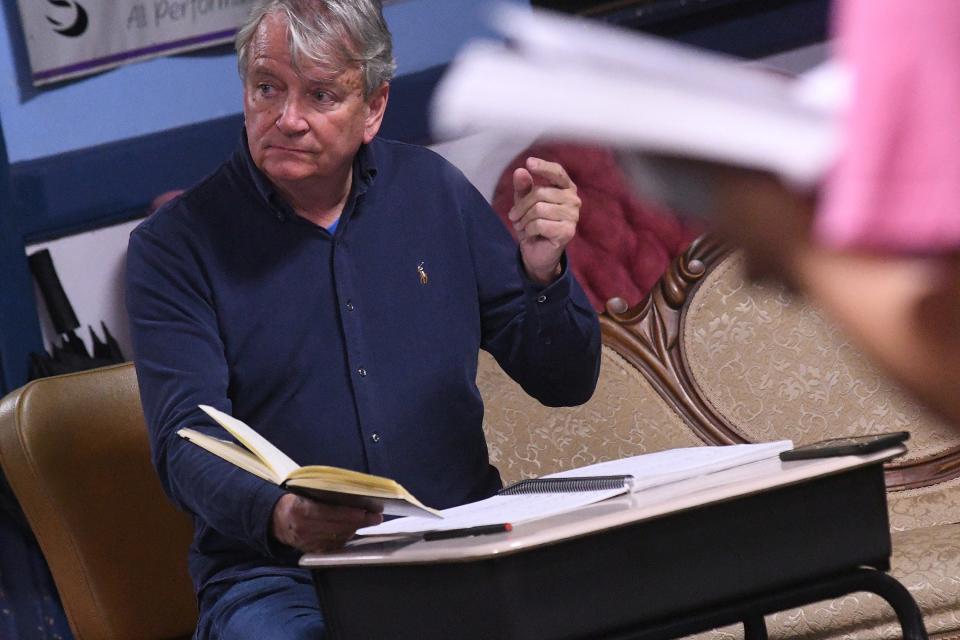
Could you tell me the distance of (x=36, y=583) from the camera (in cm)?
278

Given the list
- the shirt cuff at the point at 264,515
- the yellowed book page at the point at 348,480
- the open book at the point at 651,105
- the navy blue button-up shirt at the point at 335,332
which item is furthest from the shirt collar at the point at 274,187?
the open book at the point at 651,105

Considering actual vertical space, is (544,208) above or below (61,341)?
above

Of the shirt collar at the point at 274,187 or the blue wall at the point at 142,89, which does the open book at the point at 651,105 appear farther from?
the blue wall at the point at 142,89

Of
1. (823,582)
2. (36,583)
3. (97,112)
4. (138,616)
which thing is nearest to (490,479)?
(823,582)

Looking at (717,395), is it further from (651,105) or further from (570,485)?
(651,105)

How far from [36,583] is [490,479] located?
49.8 inches

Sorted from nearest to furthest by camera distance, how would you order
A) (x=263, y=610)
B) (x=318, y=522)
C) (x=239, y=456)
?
(x=239, y=456) → (x=318, y=522) → (x=263, y=610)

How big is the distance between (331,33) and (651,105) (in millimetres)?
1630

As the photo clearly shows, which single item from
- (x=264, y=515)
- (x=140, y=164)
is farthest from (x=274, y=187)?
(x=140, y=164)

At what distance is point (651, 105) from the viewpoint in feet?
1.47

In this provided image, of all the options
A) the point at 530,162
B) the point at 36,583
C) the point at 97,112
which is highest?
the point at 97,112

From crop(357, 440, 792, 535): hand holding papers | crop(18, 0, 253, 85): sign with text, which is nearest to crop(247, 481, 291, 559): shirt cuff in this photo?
crop(357, 440, 792, 535): hand holding papers

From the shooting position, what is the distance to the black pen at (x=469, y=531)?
1289mm

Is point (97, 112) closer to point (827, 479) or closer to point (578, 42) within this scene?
point (827, 479)
